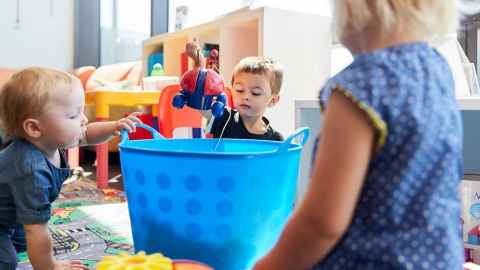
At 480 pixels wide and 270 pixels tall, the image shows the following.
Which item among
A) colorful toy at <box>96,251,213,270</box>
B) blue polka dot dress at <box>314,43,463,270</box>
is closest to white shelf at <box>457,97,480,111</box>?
blue polka dot dress at <box>314,43,463,270</box>

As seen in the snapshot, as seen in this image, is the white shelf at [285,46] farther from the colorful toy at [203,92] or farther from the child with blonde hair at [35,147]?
the child with blonde hair at [35,147]

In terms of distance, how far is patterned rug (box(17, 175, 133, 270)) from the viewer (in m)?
1.05

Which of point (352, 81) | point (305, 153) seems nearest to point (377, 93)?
point (352, 81)

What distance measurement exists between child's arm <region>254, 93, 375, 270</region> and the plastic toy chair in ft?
4.04

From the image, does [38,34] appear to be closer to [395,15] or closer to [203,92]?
[203,92]

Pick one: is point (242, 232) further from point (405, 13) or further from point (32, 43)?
point (32, 43)

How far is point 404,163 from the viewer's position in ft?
1.47

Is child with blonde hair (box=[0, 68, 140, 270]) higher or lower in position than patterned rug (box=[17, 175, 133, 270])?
higher

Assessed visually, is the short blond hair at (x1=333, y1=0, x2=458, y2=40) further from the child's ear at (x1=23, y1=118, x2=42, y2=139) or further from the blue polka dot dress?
the child's ear at (x1=23, y1=118, x2=42, y2=139)

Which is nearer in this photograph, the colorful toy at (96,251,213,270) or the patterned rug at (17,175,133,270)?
the colorful toy at (96,251,213,270)

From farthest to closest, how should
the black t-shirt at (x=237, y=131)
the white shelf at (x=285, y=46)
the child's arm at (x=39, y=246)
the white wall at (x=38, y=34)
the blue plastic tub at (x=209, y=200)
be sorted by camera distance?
the white wall at (x=38, y=34), the white shelf at (x=285, y=46), the black t-shirt at (x=237, y=131), the child's arm at (x=39, y=246), the blue plastic tub at (x=209, y=200)

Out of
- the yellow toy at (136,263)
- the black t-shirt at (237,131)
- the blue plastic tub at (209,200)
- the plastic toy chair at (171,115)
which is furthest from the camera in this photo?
the plastic toy chair at (171,115)

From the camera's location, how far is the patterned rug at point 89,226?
3.44 feet

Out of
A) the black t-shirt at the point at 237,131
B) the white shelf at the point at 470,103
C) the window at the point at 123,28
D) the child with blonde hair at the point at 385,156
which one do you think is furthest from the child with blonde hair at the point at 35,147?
the window at the point at 123,28
